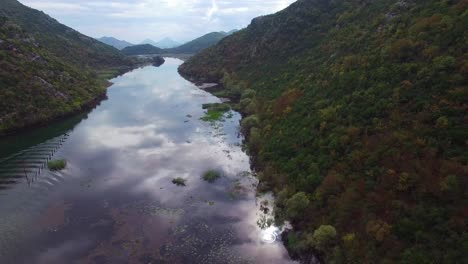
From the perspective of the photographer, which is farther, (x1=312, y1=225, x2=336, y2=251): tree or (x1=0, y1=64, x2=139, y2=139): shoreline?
(x1=0, y1=64, x2=139, y2=139): shoreline

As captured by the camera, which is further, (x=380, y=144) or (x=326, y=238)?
(x=380, y=144)

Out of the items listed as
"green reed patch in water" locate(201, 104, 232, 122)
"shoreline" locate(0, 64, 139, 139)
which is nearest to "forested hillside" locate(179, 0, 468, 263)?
"green reed patch in water" locate(201, 104, 232, 122)

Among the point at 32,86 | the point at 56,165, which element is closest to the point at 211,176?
the point at 56,165

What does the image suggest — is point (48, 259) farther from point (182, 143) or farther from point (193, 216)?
point (182, 143)

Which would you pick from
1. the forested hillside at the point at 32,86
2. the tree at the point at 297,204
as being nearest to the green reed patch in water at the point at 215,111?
the forested hillside at the point at 32,86

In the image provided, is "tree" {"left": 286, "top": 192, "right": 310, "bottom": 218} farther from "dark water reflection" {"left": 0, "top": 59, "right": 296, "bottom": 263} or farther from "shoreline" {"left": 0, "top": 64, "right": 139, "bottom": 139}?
"shoreline" {"left": 0, "top": 64, "right": 139, "bottom": 139}

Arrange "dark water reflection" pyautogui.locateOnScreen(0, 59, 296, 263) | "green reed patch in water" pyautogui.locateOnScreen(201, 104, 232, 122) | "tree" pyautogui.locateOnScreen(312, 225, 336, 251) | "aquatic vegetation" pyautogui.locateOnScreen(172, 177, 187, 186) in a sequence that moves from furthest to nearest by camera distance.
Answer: "green reed patch in water" pyautogui.locateOnScreen(201, 104, 232, 122), "aquatic vegetation" pyautogui.locateOnScreen(172, 177, 187, 186), "dark water reflection" pyautogui.locateOnScreen(0, 59, 296, 263), "tree" pyautogui.locateOnScreen(312, 225, 336, 251)

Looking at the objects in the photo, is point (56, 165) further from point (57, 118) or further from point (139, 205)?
point (57, 118)
